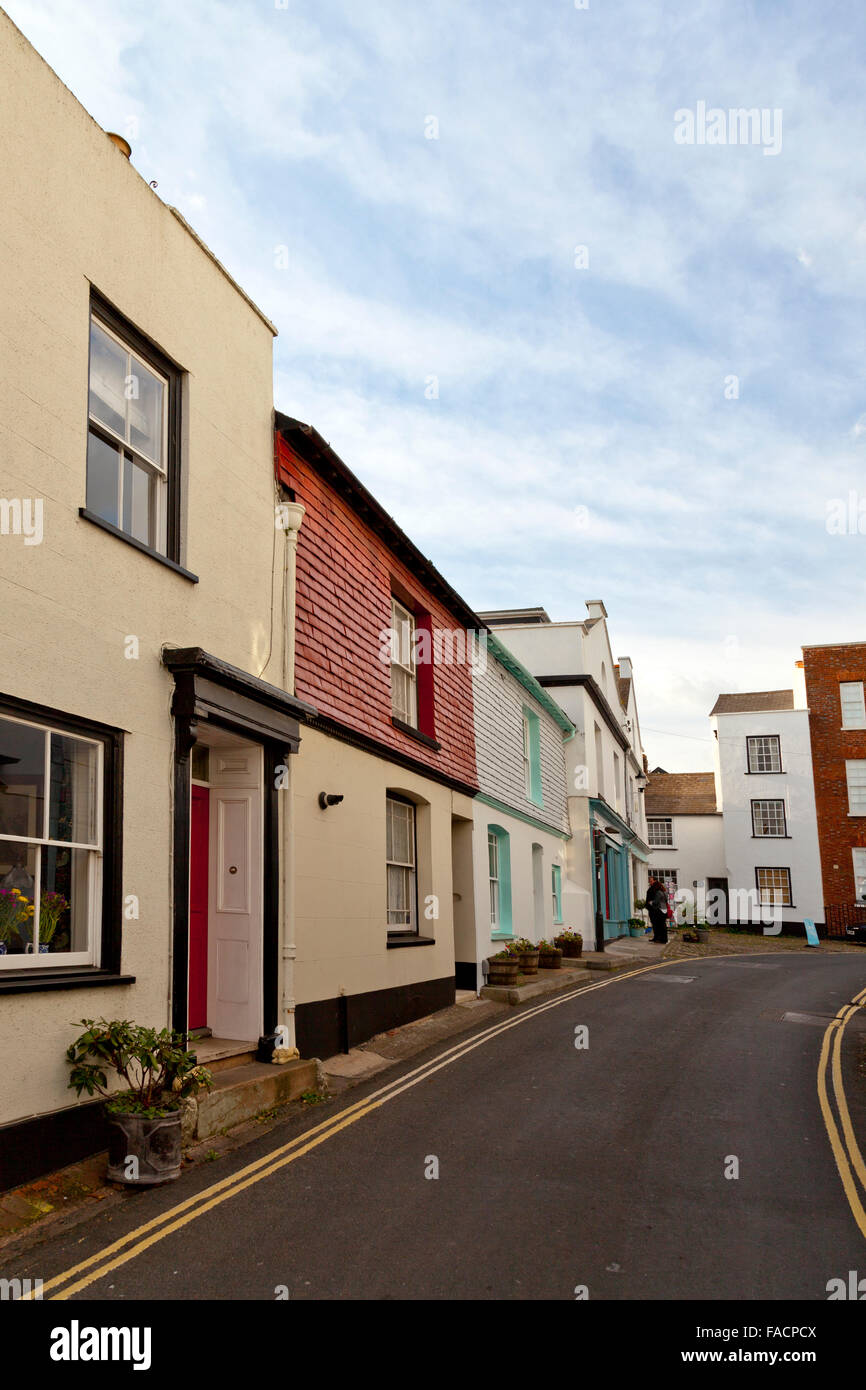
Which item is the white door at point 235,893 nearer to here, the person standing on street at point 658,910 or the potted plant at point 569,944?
the potted plant at point 569,944

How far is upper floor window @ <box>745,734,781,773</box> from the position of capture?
4334cm

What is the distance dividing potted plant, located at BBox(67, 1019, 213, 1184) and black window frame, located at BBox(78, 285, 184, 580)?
3.68m

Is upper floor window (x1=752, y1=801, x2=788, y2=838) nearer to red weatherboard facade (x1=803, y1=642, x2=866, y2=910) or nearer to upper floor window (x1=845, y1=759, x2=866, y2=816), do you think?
red weatherboard facade (x1=803, y1=642, x2=866, y2=910)

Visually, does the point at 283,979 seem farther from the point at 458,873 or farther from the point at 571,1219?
the point at 458,873

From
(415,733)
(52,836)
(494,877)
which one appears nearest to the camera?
(52,836)

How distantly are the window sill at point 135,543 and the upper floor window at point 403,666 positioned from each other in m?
5.80

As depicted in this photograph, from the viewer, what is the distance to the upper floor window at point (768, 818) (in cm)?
4291

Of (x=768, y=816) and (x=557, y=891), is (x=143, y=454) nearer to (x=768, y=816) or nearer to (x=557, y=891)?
(x=557, y=891)

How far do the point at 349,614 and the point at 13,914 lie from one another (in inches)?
255

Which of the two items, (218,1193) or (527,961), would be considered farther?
(527,961)

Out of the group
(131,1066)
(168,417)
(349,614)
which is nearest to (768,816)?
(349,614)

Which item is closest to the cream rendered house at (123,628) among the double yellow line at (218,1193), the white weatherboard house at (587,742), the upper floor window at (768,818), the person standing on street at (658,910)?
the double yellow line at (218,1193)

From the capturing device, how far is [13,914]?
22.1 ft

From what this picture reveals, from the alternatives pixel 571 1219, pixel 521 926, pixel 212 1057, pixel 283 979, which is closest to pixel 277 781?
pixel 283 979
